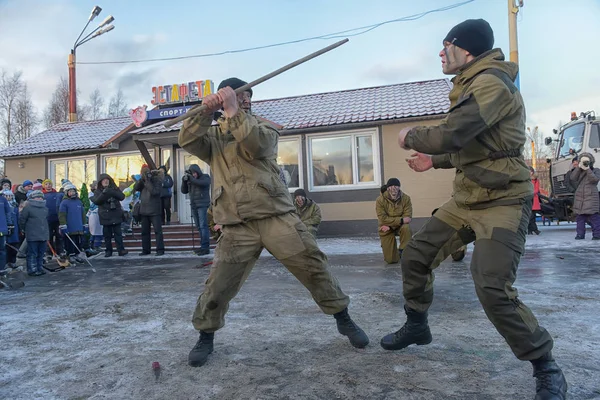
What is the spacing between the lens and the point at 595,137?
1165 centimetres

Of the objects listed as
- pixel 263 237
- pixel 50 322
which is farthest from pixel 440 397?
pixel 50 322

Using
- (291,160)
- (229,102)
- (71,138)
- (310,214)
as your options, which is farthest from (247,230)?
(71,138)

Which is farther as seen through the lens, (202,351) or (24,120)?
(24,120)

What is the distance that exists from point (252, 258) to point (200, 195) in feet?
20.7

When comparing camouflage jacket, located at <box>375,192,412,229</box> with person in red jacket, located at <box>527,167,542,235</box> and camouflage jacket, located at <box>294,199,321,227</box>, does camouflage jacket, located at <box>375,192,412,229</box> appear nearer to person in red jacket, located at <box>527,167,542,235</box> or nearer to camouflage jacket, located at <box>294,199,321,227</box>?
camouflage jacket, located at <box>294,199,321,227</box>

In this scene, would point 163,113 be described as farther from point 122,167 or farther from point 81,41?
point 81,41

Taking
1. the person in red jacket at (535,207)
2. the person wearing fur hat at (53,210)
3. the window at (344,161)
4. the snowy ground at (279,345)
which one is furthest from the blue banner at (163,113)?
the person in red jacket at (535,207)

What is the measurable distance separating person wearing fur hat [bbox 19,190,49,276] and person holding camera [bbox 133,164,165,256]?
81.0 inches

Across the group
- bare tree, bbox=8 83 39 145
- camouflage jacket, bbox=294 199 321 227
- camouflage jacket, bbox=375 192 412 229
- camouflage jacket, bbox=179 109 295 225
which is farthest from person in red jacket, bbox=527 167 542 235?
bare tree, bbox=8 83 39 145

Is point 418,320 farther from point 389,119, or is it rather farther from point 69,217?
point 389,119

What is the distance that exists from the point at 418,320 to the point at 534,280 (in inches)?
128

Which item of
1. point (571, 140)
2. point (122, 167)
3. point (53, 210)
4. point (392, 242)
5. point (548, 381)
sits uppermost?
point (571, 140)

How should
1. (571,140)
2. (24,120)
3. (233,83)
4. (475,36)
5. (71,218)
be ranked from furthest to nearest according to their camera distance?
1. (24,120)
2. (571,140)
3. (71,218)
4. (233,83)
5. (475,36)

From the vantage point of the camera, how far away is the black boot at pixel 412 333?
2721 mm
